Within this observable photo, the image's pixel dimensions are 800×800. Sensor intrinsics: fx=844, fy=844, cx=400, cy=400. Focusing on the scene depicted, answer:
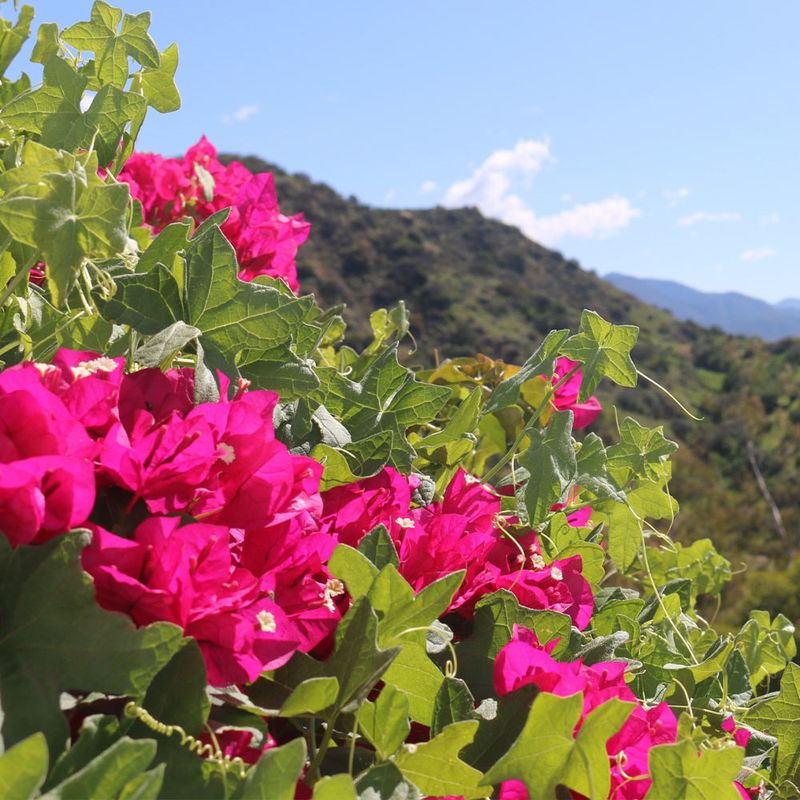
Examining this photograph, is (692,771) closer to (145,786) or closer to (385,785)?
(385,785)

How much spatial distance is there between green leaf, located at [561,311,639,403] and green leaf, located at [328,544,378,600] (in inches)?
14.0

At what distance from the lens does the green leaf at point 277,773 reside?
0.38 meters

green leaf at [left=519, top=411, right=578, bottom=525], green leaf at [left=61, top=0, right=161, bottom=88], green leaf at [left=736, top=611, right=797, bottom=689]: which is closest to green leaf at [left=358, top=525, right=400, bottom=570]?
green leaf at [left=519, top=411, right=578, bottom=525]

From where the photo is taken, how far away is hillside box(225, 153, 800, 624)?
17.8m

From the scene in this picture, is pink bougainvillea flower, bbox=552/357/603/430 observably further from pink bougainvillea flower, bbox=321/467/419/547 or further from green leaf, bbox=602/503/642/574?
pink bougainvillea flower, bbox=321/467/419/547

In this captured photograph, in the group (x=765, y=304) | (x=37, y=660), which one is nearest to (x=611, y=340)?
(x=37, y=660)

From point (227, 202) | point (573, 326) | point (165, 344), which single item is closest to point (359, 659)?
point (165, 344)

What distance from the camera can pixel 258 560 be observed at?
51 centimetres

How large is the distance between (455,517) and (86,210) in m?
0.35

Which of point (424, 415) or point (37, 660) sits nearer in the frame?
point (37, 660)

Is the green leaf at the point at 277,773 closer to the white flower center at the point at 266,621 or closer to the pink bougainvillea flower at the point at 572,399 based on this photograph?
the white flower center at the point at 266,621

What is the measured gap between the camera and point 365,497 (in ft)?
2.14

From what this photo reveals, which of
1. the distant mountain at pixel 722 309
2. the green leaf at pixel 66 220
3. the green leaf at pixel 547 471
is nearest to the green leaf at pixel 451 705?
the green leaf at pixel 547 471

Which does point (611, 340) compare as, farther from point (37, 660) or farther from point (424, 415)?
point (37, 660)
